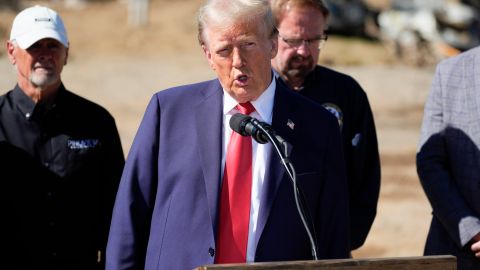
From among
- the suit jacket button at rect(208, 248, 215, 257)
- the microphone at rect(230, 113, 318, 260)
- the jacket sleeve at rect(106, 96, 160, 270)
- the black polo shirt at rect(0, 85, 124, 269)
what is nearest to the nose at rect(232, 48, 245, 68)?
the microphone at rect(230, 113, 318, 260)

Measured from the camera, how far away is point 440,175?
4812 mm

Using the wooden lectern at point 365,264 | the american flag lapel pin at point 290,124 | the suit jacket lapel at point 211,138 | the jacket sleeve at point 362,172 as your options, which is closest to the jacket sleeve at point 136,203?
the suit jacket lapel at point 211,138

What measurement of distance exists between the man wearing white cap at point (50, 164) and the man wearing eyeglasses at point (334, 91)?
3.17 feet

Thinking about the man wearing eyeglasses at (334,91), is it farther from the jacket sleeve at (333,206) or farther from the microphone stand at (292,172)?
the microphone stand at (292,172)

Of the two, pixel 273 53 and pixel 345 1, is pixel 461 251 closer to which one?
pixel 273 53

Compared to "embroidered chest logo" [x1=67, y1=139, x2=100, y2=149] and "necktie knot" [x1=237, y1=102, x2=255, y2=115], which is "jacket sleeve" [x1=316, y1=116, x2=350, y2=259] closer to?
"necktie knot" [x1=237, y1=102, x2=255, y2=115]

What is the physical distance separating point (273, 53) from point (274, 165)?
438mm

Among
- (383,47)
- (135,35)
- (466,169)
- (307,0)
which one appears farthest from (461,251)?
(383,47)

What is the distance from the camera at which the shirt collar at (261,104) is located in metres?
3.88

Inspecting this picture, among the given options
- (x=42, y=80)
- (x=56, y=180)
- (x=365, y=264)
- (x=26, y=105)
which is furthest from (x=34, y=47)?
(x=365, y=264)

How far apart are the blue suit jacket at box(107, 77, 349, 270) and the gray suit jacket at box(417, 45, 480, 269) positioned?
985 mm

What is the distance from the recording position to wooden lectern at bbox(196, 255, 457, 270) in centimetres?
299

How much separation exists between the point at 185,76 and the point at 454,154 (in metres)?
18.1

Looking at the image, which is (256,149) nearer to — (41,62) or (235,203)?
(235,203)
